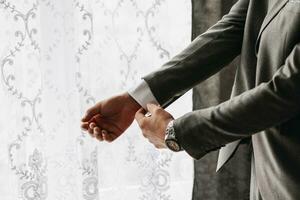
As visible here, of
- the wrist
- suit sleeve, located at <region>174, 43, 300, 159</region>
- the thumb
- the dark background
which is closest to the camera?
suit sleeve, located at <region>174, 43, 300, 159</region>

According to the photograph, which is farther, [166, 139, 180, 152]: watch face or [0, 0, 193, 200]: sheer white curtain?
[0, 0, 193, 200]: sheer white curtain

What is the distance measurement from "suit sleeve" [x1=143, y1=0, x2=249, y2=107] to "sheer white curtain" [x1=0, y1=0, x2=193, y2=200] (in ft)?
2.29

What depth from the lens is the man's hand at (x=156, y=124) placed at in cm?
106

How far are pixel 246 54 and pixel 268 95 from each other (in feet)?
0.61

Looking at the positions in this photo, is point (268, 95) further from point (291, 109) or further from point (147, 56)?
point (147, 56)

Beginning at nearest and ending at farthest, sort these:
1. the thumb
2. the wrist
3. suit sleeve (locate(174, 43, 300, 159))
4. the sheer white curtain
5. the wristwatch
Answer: suit sleeve (locate(174, 43, 300, 159))
the wristwatch
the thumb
the wrist
the sheer white curtain

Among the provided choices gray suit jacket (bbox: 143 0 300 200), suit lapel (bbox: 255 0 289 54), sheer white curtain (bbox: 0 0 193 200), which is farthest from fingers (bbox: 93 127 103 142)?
sheer white curtain (bbox: 0 0 193 200)

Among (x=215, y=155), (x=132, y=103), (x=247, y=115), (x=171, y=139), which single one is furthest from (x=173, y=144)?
(x=215, y=155)

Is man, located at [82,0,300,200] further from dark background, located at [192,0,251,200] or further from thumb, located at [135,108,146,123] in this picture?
dark background, located at [192,0,251,200]

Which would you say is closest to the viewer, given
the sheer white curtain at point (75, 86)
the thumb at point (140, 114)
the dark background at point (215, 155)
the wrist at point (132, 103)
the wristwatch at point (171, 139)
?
the wristwatch at point (171, 139)

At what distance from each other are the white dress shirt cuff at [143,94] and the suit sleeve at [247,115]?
18cm

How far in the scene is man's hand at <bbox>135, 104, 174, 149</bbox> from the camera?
106 cm

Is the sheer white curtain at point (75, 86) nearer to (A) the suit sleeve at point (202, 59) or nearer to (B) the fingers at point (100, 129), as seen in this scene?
(B) the fingers at point (100, 129)

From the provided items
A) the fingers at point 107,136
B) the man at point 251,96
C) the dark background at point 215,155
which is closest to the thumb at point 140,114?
the man at point 251,96
